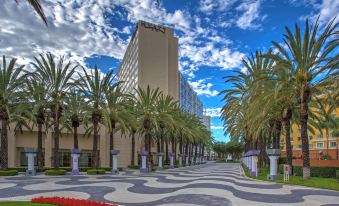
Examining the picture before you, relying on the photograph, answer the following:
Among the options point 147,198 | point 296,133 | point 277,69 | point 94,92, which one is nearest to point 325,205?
point 147,198

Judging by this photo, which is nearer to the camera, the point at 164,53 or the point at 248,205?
the point at 248,205

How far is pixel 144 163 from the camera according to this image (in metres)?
39.8

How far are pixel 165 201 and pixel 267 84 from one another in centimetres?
1610

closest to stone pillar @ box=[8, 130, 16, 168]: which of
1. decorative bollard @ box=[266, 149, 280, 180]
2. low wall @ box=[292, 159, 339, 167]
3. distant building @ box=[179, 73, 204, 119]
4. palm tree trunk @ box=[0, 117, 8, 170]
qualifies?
palm tree trunk @ box=[0, 117, 8, 170]

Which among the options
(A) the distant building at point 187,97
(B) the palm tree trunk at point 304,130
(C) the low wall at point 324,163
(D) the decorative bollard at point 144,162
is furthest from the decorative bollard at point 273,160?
(A) the distant building at point 187,97

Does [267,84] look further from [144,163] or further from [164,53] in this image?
[164,53]

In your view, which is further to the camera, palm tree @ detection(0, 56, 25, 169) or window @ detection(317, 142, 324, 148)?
window @ detection(317, 142, 324, 148)

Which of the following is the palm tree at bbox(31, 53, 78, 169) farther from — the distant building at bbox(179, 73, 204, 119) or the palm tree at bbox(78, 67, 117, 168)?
the distant building at bbox(179, 73, 204, 119)

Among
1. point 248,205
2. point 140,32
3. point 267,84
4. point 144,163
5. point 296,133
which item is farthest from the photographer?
point 140,32

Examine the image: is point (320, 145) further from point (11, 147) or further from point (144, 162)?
point (11, 147)

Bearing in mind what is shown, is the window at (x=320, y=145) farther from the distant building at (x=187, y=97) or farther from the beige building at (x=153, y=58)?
the distant building at (x=187, y=97)

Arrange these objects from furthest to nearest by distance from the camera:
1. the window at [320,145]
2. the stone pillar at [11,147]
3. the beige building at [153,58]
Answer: the beige building at [153,58]
the window at [320,145]
the stone pillar at [11,147]

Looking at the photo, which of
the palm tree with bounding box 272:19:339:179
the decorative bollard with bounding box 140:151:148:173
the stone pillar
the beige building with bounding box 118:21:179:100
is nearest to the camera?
the palm tree with bounding box 272:19:339:179

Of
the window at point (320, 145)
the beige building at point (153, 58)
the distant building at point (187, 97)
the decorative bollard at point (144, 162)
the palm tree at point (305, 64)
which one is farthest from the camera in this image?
the distant building at point (187, 97)
